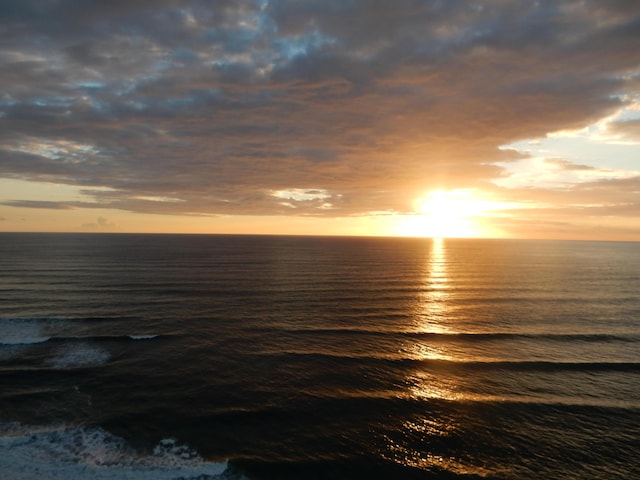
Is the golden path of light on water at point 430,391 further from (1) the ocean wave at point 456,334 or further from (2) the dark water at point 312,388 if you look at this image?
(1) the ocean wave at point 456,334

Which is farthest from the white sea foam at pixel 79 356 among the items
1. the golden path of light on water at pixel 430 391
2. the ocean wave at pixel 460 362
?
the golden path of light on water at pixel 430 391

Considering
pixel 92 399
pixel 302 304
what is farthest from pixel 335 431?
pixel 302 304

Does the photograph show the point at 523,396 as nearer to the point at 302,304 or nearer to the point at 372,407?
the point at 372,407

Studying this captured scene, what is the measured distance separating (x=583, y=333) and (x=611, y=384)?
19.2 m

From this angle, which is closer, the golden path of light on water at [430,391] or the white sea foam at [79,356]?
the golden path of light on water at [430,391]

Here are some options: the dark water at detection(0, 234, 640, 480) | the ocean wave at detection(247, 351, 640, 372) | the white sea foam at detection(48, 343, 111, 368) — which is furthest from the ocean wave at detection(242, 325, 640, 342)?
the white sea foam at detection(48, 343, 111, 368)

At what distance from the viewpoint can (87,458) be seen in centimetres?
2384

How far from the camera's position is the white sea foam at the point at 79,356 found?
127 ft

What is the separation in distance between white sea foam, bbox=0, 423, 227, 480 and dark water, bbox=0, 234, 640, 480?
11 centimetres

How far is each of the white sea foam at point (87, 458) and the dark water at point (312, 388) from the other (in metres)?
0.11

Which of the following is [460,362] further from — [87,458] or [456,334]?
[87,458]

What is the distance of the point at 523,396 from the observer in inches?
1345

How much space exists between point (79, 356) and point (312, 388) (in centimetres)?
2621

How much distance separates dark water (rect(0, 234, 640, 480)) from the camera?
24578 millimetres
